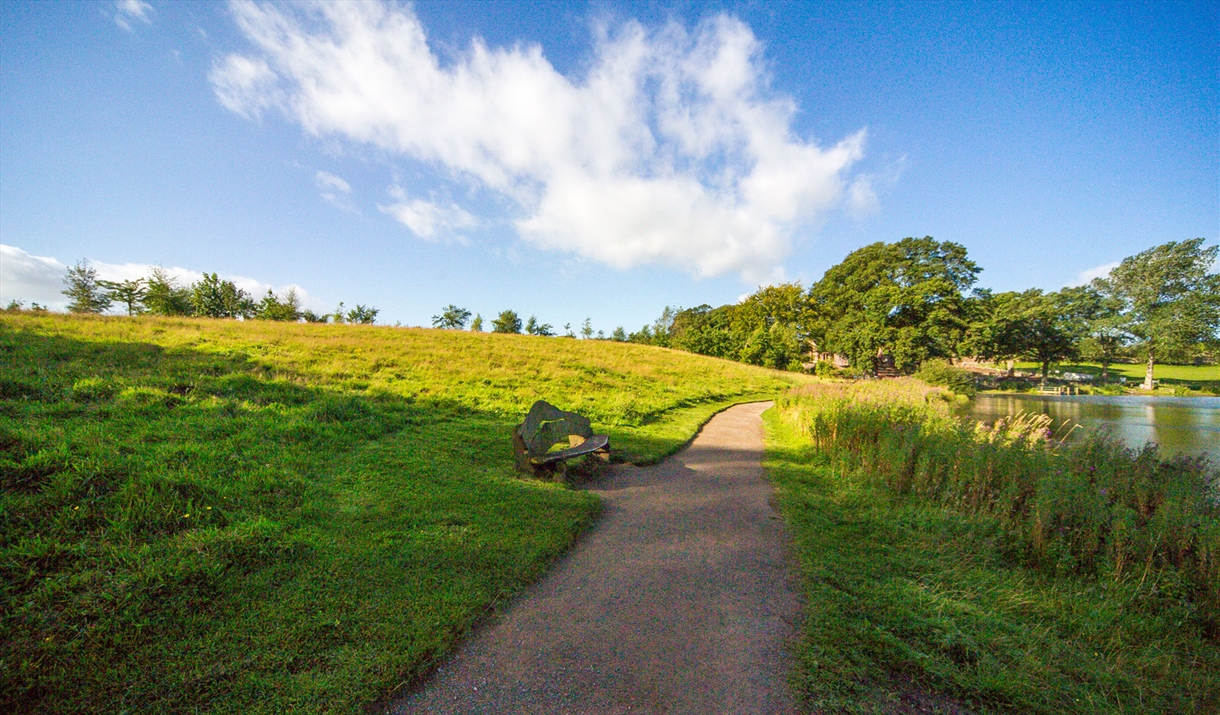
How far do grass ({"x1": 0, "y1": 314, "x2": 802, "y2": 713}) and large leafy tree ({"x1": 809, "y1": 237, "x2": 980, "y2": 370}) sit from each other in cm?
3699

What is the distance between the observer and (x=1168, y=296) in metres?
37.6

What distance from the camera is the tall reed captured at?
4676 mm

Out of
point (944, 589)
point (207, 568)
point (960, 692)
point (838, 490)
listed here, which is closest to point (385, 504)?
point (207, 568)

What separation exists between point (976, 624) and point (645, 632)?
2.94 metres

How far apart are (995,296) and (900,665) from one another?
59758 millimetres

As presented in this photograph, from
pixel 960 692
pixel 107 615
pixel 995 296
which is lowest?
pixel 960 692

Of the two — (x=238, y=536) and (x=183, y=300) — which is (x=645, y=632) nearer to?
(x=238, y=536)

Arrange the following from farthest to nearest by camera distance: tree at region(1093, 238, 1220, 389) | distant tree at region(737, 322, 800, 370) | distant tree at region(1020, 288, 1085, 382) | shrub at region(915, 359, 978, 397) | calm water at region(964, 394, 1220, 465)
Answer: distant tree at region(737, 322, 800, 370) < distant tree at region(1020, 288, 1085, 382) < tree at region(1093, 238, 1220, 389) < shrub at region(915, 359, 978, 397) < calm water at region(964, 394, 1220, 465)

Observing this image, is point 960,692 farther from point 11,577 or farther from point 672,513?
point 11,577

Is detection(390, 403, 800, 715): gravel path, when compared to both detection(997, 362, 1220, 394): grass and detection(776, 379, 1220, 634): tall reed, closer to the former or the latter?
detection(776, 379, 1220, 634): tall reed

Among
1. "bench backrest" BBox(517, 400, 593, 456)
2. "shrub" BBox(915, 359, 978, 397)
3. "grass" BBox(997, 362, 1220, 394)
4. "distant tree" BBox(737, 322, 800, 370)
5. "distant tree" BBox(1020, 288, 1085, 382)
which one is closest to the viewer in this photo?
"bench backrest" BBox(517, 400, 593, 456)

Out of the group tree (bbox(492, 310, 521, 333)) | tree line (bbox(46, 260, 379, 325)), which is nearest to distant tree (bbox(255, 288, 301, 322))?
tree line (bbox(46, 260, 379, 325))

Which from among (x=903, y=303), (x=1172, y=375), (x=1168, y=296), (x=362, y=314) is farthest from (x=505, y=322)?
(x=1172, y=375)

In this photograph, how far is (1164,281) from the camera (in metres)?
37.6
